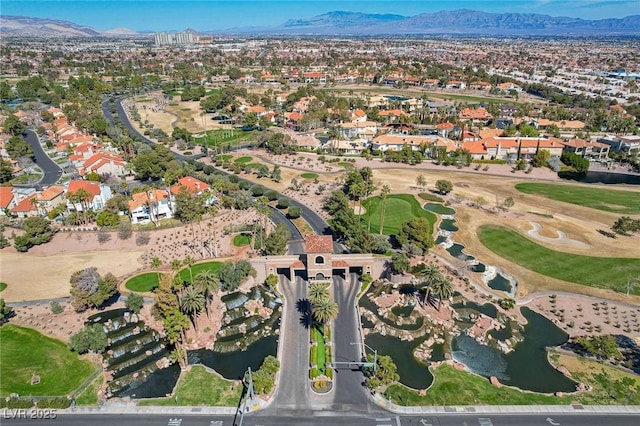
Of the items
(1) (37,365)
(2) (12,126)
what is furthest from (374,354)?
(2) (12,126)

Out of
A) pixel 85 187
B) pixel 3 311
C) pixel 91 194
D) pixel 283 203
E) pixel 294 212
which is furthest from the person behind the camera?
pixel 283 203

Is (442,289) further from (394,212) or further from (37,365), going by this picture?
(37,365)

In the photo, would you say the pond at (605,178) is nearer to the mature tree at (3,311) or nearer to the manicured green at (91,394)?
the manicured green at (91,394)

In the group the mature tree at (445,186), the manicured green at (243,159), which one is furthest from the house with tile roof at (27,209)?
the mature tree at (445,186)

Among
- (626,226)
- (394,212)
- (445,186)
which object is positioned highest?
(445,186)

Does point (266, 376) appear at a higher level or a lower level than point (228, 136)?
lower

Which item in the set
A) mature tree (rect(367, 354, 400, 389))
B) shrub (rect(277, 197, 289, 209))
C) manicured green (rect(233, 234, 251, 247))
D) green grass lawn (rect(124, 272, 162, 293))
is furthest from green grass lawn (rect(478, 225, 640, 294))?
green grass lawn (rect(124, 272, 162, 293))

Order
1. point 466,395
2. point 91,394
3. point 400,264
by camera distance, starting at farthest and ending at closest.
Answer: point 400,264
point 91,394
point 466,395

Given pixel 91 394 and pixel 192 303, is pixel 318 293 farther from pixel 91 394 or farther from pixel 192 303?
pixel 91 394

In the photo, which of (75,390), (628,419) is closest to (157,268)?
(75,390)

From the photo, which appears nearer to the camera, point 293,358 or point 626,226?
point 293,358
